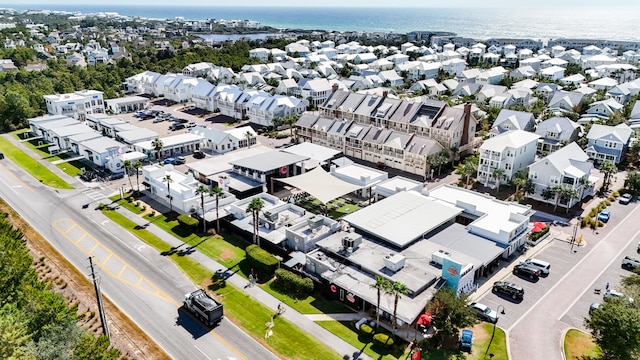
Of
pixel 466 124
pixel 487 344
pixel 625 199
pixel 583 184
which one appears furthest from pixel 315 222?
pixel 625 199

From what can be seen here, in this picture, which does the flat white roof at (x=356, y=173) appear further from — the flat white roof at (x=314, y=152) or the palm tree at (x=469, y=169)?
the palm tree at (x=469, y=169)

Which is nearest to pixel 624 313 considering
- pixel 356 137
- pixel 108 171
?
pixel 356 137

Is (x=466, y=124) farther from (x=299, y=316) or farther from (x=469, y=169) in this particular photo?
(x=299, y=316)

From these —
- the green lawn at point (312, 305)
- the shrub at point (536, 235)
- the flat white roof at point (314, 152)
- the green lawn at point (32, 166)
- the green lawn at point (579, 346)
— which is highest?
the flat white roof at point (314, 152)

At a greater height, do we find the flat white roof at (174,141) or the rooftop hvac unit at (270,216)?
the flat white roof at (174,141)

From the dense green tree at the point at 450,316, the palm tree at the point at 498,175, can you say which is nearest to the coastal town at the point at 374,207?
the dense green tree at the point at 450,316

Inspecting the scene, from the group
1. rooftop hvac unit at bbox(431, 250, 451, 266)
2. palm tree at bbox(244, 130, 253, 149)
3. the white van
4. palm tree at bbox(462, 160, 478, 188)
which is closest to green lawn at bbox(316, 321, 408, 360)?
rooftop hvac unit at bbox(431, 250, 451, 266)
